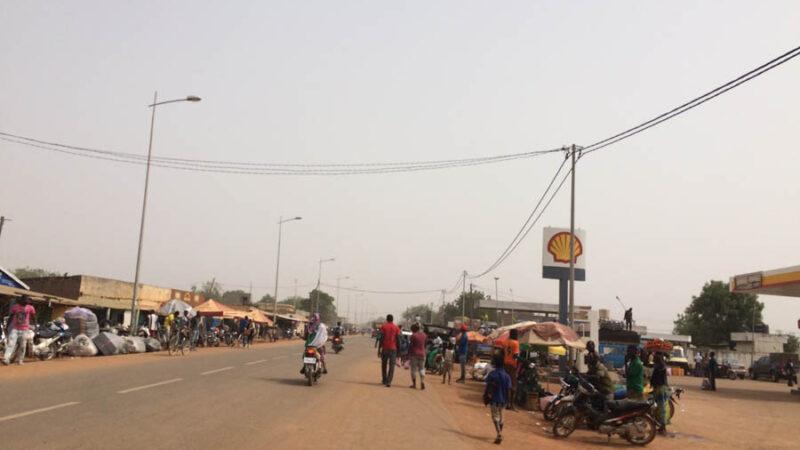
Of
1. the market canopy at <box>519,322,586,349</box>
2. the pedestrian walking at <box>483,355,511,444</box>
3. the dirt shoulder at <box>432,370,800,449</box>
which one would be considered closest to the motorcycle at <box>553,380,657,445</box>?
the dirt shoulder at <box>432,370,800,449</box>

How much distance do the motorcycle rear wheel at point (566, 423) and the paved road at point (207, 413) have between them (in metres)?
2.19

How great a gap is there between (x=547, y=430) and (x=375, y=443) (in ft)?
18.7

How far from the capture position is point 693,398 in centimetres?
2528

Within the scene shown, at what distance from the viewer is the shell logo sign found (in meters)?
38.9

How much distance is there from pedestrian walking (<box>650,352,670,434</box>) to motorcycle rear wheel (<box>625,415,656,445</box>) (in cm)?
207

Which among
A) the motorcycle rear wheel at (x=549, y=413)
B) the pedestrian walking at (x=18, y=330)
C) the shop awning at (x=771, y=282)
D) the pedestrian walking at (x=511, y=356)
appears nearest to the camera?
the motorcycle rear wheel at (x=549, y=413)

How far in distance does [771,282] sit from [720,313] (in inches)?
→ 2395

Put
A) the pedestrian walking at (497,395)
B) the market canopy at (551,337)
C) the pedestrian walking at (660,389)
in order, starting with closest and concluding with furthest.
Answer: the pedestrian walking at (497,395)
the pedestrian walking at (660,389)
the market canopy at (551,337)

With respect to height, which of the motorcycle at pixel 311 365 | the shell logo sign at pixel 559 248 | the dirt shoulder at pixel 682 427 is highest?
the shell logo sign at pixel 559 248

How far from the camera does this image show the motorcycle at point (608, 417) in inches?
Result: 487

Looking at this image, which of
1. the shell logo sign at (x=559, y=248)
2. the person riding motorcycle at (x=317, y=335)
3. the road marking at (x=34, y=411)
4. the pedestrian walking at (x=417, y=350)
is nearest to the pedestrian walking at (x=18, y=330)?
the person riding motorcycle at (x=317, y=335)

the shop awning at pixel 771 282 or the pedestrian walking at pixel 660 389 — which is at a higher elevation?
the shop awning at pixel 771 282

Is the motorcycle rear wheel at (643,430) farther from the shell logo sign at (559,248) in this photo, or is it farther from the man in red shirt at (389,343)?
the shell logo sign at (559,248)

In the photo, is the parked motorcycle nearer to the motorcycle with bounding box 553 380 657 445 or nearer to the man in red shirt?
the man in red shirt
